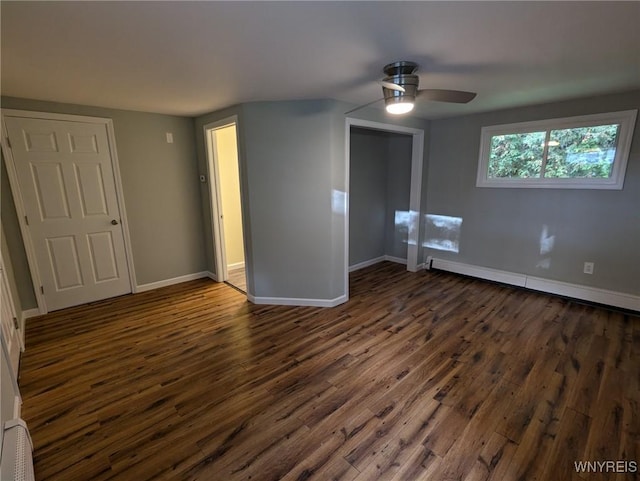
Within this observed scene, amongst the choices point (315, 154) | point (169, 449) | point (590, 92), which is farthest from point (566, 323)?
point (169, 449)

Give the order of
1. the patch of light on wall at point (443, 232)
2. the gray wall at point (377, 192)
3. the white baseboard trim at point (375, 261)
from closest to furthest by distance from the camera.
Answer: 1. the patch of light on wall at point (443, 232)
2. the gray wall at point (377, 192)
3. the white baseboard trim at point (375, 261)

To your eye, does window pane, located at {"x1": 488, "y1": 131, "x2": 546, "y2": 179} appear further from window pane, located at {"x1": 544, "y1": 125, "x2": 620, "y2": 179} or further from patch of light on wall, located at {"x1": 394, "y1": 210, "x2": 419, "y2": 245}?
patch of light on wall, located at {"x1": 394, "y1": 210, "x2": 419, "y2": 245}

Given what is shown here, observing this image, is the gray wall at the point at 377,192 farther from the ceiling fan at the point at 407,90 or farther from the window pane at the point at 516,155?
the ceiling fan at the point at 407,90

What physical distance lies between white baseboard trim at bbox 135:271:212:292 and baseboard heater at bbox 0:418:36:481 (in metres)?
2.50

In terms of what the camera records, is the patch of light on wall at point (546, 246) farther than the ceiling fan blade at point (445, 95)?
Yes

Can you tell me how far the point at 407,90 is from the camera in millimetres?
2148

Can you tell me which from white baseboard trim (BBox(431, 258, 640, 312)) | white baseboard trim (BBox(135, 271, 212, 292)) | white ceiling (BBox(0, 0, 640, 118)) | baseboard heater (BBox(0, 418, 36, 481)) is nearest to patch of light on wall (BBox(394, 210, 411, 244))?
white baseboard trim (BBox(431, 258, 640, 312))

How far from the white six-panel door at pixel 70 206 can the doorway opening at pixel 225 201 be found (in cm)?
112

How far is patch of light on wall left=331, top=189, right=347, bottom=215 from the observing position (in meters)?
3.22

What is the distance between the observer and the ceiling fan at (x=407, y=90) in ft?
6.77

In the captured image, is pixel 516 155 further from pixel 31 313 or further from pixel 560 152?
pixel 31 313

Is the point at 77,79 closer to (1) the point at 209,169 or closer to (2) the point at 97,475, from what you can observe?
(1) the point at 209,169

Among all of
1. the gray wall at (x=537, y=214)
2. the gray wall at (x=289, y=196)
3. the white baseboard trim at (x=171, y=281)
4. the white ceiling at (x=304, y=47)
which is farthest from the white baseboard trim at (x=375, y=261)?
the white ceiling at (x=304, y=47)

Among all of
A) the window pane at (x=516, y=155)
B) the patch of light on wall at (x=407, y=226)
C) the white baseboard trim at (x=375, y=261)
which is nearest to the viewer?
the window pane at (x=516, y=155)
